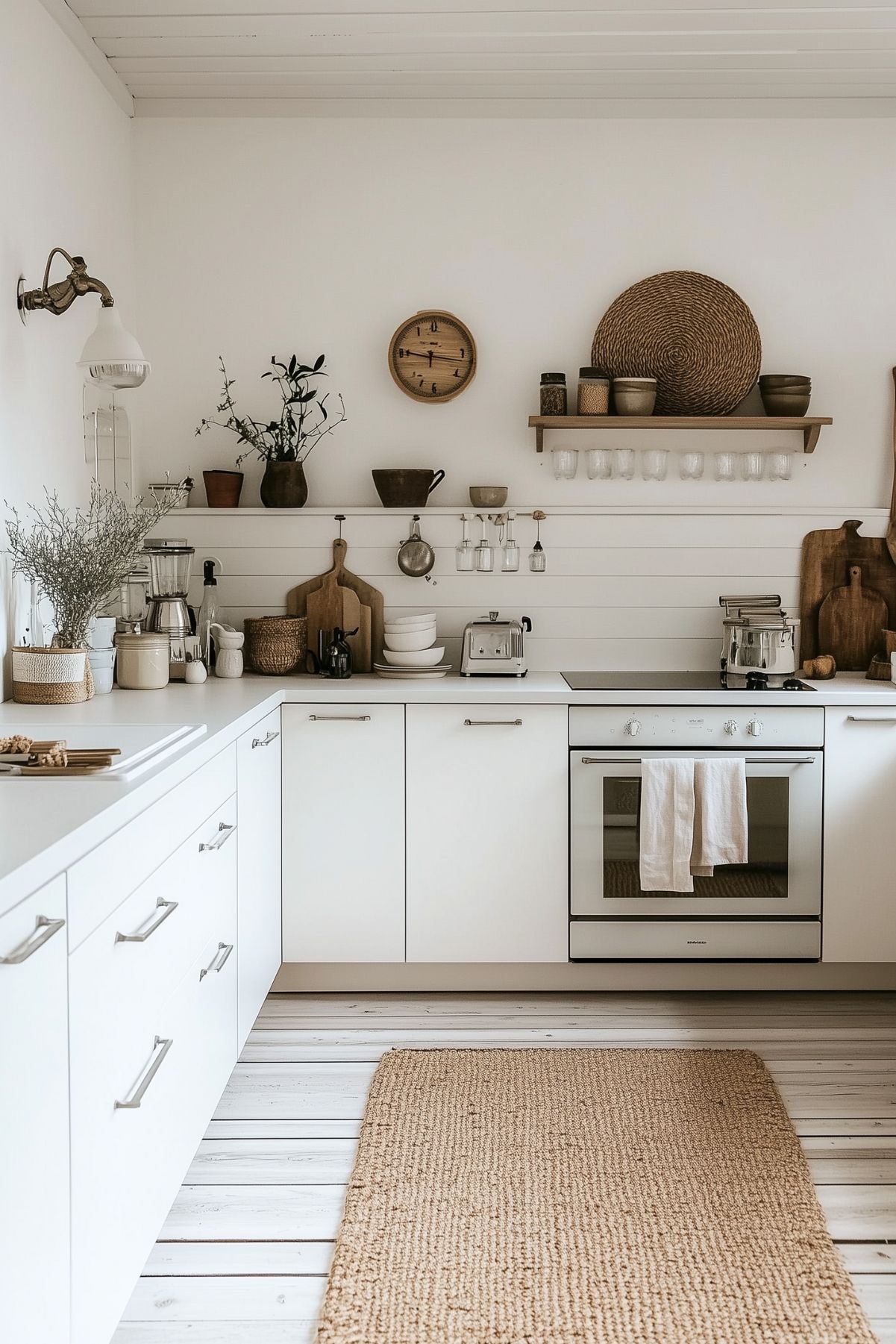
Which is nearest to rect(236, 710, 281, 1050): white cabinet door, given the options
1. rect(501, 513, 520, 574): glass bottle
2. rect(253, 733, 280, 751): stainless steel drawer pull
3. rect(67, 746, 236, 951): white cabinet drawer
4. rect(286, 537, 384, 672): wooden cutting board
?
rect(253, 733, 280, 751): stainless steel drawer pull

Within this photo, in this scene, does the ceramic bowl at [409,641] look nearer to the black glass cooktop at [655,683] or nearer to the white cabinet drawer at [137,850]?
Answer: the black glass cooktop at [655,683]

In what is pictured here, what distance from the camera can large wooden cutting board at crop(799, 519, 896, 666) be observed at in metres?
3.70

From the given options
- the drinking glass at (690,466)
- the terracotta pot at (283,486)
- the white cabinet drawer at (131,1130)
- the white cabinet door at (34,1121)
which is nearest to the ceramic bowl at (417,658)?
the terracotta pot at (283,486)

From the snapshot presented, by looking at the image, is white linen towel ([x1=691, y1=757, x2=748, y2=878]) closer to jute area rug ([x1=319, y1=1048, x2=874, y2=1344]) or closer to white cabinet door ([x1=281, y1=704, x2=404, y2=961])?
jute area rug ([x1=319, y1=1048, x2=874, y2=1344])

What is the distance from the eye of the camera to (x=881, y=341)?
3705mm

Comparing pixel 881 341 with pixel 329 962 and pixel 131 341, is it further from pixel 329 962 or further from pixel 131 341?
pixel 329 962

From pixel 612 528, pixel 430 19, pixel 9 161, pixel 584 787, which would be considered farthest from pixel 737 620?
pixel 9 161

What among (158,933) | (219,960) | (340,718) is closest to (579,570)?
(340,718)

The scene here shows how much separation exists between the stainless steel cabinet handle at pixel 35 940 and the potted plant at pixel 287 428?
2459 mm

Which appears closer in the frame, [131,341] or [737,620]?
[131,341]

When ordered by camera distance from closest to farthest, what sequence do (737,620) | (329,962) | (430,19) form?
1. (430,19)
2. (329,962)
3. (737,620)

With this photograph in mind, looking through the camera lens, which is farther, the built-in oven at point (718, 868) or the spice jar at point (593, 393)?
the spice jar at point (593, 393)

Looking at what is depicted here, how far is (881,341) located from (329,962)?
2709mm

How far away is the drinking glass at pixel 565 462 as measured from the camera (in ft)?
12.0
